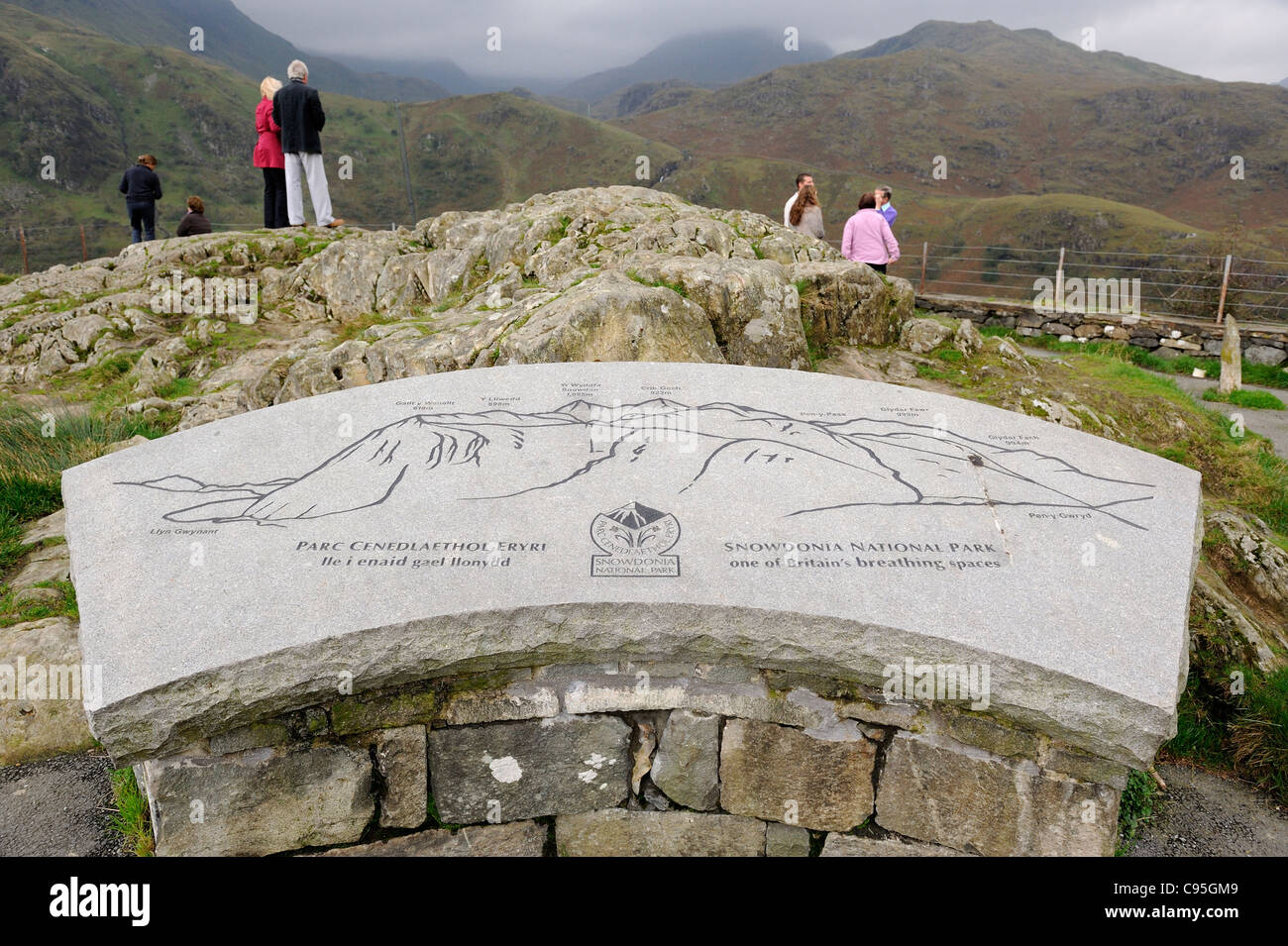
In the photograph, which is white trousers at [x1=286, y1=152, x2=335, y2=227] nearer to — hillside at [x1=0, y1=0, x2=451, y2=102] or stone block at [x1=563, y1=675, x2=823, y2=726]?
stone block at [x1=563, y1=675, x2=823, y2=726]

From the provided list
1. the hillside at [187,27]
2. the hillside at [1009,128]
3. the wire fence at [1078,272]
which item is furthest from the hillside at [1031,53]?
the hillside at [187,27]

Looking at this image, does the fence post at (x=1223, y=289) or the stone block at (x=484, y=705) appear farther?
the fence post at (x=1223, y=289)

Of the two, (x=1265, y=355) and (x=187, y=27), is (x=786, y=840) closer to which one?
(x=1265, y=355)

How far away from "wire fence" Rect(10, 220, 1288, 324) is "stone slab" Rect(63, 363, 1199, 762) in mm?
8243

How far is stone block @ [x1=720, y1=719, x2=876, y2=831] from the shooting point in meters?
2.28

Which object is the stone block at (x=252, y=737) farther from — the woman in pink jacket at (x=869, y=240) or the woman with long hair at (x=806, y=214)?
the woman with long hair at (x=806, y=214)

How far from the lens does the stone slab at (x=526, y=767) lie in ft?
7.45

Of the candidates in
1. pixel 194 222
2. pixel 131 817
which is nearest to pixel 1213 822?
pixel 131 817

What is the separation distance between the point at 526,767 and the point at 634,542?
29.7 inches

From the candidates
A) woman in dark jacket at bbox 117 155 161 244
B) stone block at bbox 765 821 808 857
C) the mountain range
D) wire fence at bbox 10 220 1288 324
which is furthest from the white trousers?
the mountain range

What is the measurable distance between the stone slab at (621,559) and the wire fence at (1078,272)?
325 inches

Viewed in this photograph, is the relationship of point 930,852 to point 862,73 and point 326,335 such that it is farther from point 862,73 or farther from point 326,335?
point 862,73
